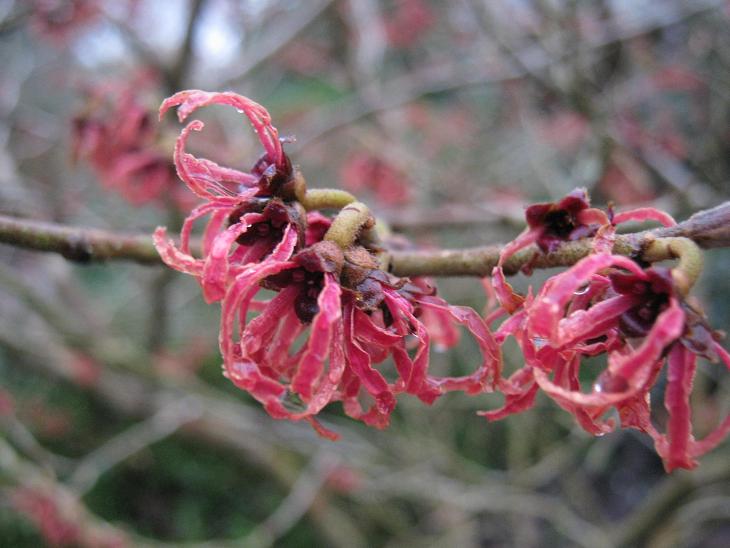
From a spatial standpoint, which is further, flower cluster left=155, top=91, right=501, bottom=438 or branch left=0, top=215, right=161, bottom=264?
branch left=0, top=215, right=161, bottom=264

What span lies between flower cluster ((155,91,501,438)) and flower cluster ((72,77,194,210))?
4.55ft

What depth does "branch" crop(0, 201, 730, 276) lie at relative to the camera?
76 cm

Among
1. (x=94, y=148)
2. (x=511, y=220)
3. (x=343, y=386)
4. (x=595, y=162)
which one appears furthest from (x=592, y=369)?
(x=343, y=386)

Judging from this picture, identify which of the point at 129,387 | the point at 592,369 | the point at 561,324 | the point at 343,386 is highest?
the point at 561,324

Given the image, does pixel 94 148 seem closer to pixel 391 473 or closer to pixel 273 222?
pixel 273 222

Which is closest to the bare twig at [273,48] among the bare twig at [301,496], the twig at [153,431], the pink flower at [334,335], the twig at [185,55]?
the twig at [185,55]

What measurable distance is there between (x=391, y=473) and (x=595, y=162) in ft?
7.31

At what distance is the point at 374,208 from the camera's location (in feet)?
7.29

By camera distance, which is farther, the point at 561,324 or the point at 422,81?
the point at 422,81

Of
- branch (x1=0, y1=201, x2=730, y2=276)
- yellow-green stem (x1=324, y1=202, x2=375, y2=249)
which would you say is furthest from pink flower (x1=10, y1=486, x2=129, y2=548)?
yellow-green stem (x1=324, y1=202, x2=375, y2=249)

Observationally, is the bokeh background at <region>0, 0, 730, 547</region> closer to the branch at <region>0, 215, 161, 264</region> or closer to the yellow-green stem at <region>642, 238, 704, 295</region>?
the branch at <region>0, 215, 161, 264</region>

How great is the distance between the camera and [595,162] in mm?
2453

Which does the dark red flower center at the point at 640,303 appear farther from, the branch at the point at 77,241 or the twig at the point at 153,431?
the twig at the point at 153,431

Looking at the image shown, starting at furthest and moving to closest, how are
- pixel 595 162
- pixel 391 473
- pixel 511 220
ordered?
pixel 391 473
pixel 595 162
pixel 511 220
